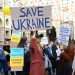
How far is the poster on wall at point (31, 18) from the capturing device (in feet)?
35.9

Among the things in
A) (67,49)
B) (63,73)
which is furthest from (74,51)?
(63,73)

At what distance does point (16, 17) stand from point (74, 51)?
1.95 metres

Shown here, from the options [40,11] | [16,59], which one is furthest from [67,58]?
[16,59]

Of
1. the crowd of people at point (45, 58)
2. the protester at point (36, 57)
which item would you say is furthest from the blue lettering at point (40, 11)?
the protester at point (36, 57)

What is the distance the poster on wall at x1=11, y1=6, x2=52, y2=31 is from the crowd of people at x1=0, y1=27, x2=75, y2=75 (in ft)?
0.76

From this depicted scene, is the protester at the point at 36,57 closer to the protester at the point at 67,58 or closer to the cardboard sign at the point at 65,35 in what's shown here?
the protester at the point at 67,58

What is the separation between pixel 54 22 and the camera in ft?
64.4

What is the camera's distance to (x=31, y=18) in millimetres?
10984

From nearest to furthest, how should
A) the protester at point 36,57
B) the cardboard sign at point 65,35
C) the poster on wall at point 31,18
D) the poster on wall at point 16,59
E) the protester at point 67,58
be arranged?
the poster on wall at point 16,59
the protester at point 36,57
the poster on wall at point 31,18
the protester at point 67,58
the cardboard sign at point 65,35

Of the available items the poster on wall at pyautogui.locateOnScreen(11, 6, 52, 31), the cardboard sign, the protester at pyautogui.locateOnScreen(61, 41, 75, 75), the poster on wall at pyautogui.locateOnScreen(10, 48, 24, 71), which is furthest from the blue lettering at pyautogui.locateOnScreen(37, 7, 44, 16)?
the cardboard sign

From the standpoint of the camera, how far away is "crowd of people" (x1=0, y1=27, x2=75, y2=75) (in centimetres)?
1087

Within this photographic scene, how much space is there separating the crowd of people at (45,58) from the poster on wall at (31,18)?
23 cm

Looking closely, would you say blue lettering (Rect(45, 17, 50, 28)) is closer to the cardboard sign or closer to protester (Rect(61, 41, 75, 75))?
protester (Rect(61, 41, 75, 75))

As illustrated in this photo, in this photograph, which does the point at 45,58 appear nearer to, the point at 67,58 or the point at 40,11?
the point at 67,58
